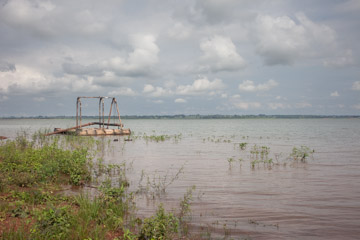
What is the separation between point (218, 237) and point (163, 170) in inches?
338

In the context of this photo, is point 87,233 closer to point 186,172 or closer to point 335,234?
point 335,234

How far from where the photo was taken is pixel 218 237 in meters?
6.66

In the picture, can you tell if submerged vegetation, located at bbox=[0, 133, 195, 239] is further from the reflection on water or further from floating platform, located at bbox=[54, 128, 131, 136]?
floating platform, located at bbox=[54, 128, 131, 136]

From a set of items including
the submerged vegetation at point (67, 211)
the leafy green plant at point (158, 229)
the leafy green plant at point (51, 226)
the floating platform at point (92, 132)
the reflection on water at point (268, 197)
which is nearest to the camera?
the leafy green plant at point (51, 226)

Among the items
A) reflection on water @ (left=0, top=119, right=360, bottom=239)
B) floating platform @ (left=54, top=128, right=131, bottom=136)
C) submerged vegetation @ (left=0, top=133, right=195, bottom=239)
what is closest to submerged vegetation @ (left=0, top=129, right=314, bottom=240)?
submerged vegetation @ (left=0, top=133, right=195, bottom=239)

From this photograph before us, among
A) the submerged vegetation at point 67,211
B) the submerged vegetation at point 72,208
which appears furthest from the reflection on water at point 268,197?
the submerged vegetation at point 67,211

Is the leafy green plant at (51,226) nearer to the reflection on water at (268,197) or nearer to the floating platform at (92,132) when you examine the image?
the reflection on water at (268,197)

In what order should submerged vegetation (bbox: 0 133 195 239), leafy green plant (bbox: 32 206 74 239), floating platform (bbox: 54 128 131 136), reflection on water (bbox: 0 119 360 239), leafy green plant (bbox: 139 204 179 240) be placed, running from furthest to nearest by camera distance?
floating platform (bbox: 54 128 131 136) → reflection on water (bbox: 0 119 360 239) → leafy green plant (bbox: 139 204 179 240) → submerged vegetation (bbox: 0 133 195 239) → leafy green plant (bbox: 32 206 74 239)

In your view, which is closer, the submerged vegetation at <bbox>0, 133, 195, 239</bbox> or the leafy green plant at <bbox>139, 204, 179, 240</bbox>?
the submerged vegetation at <bbox>0, 133, 195, 239</bbox>

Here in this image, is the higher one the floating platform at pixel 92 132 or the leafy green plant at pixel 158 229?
the floating platform at pixel 92 132

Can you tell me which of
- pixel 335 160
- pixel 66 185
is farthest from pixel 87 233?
pixel 335 160

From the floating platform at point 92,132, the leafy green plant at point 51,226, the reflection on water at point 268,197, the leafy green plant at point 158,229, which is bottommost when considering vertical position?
the reflection on water at point 268,197

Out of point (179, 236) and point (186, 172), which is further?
point (186, 172)

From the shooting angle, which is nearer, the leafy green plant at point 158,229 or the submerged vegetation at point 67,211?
the submerged vegetation at point 67,211
